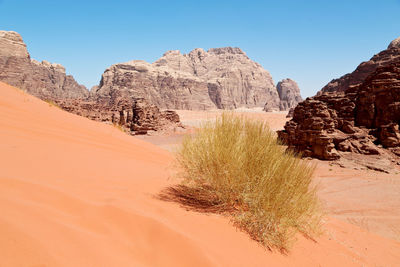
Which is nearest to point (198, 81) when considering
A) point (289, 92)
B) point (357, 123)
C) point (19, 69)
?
point (289, 92)

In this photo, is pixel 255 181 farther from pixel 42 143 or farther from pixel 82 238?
pixel 42 143

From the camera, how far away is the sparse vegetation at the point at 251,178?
2.03 meters

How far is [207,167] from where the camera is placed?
8.01ft

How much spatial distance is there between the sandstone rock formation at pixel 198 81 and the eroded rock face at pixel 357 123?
6470 centimetres

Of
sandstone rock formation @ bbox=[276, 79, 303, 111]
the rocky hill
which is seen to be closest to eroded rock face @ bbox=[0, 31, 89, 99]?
the rocky hill

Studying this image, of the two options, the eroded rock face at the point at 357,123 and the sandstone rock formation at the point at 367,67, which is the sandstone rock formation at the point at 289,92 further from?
the eroded rock face at the point at 357,123

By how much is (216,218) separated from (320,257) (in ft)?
3.46

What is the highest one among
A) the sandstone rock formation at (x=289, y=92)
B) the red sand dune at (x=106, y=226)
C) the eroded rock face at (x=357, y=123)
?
the sandstone rock formation at (x=289, y=92)

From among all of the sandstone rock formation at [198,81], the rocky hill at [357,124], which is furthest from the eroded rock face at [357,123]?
the sandstone rock formation at [198,81]

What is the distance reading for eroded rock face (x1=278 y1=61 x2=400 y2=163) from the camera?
410 inches

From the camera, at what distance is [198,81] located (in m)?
92.1

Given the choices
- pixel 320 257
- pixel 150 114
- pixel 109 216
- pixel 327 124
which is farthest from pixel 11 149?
pixel 150 114

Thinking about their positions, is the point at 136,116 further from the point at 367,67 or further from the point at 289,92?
the point at 289,92

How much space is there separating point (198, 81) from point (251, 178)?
9221cm
